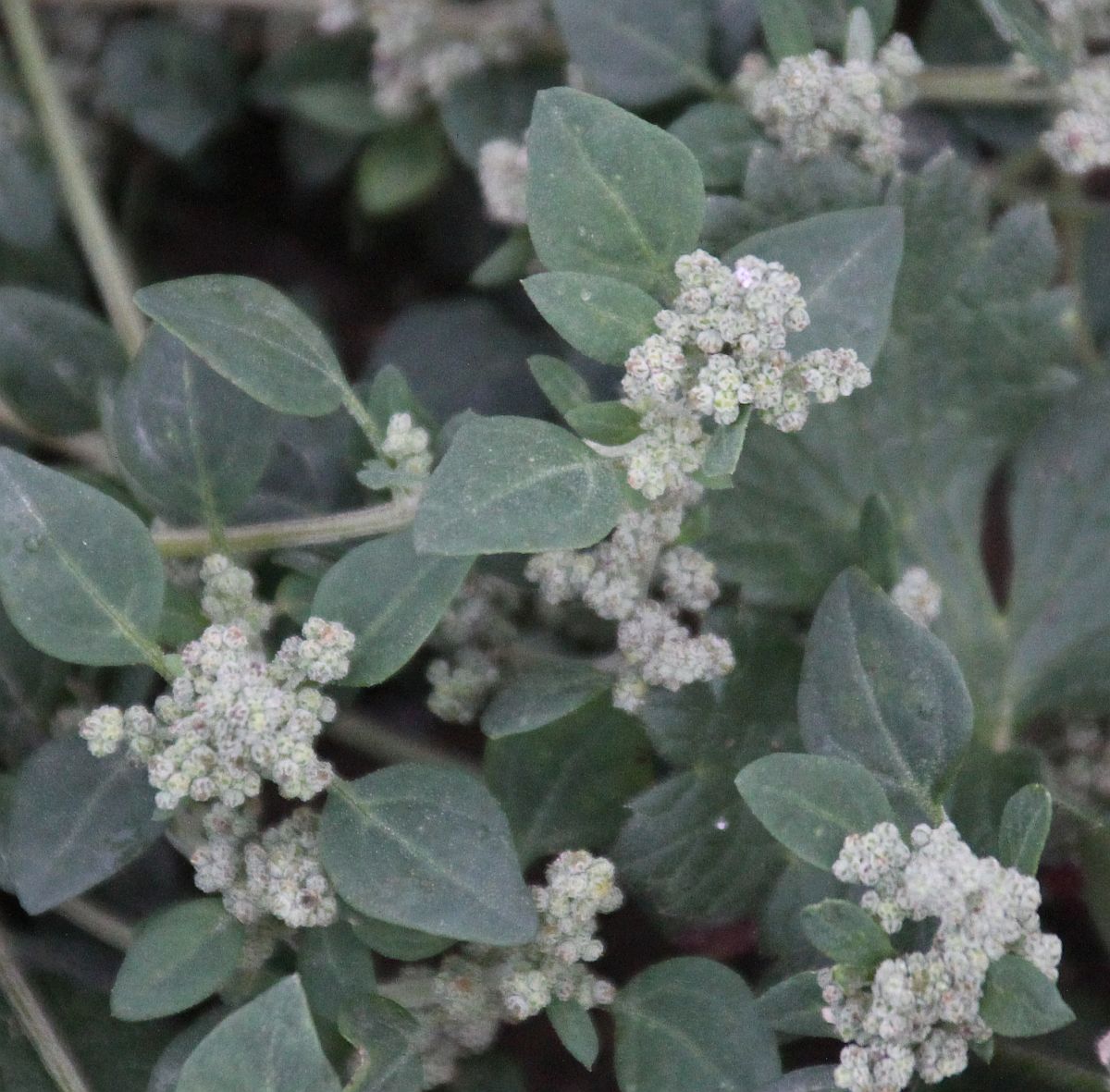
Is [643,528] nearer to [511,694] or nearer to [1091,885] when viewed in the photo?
[511,694]


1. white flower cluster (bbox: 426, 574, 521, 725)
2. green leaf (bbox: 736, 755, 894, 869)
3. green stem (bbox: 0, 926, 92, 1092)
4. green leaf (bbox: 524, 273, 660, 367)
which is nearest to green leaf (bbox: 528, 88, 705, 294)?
green leaf (bbox: 524, 273, 660, 367)

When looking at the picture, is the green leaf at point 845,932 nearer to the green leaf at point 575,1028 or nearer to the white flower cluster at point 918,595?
the green leaf at point 575,1028

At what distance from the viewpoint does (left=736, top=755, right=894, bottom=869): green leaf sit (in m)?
1.56

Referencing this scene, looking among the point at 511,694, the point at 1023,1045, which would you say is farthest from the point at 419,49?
the point at 1023,1045

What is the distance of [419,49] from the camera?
8.20 feet

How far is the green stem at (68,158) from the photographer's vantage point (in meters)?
2.48

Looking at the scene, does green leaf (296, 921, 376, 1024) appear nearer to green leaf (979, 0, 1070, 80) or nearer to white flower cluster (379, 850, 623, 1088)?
white flower cluster (379, 850, 623, 1088)

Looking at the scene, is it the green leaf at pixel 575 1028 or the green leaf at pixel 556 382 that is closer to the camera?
the green leaf at pixel 575 1028

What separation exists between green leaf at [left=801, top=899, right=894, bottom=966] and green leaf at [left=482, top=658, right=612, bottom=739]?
39 cm

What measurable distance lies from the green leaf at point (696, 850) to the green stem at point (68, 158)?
3.92ft

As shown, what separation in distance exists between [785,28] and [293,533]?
0.94 m

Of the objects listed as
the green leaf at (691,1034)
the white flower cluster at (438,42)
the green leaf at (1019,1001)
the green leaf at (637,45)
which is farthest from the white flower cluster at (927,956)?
the white flower cluster at (438,42)

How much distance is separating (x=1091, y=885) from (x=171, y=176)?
2192mm

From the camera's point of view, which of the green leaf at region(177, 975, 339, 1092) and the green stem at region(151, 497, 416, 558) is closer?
the green leaf at region(177, 975, 339, 1092)
